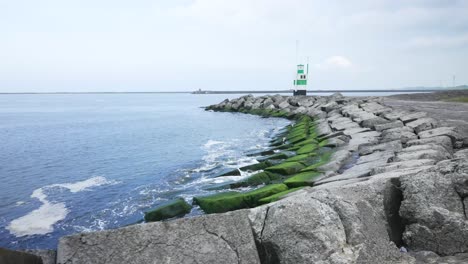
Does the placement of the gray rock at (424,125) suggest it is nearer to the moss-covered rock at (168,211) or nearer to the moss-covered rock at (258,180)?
the moss-covered rock at (258,180)

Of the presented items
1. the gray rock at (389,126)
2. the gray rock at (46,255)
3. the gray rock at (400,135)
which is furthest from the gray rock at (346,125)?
the gray rock at (46,255)

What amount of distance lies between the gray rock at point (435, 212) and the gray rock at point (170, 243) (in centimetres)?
262

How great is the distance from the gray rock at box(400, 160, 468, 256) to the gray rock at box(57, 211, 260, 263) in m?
2.62

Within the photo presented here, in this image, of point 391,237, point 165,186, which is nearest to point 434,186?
point 391,237

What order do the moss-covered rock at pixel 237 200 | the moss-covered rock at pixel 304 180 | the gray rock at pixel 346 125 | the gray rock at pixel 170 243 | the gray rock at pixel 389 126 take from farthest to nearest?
1. the gray rock at pixel 346 125
2. the gray rock at pixel 389 126
3. the moss-covered rock at pixel 304 180
4. the moss-covered rock at pixel 237 200
5. the gray rock at pixel 170 243

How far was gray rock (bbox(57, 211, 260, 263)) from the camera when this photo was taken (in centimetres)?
389

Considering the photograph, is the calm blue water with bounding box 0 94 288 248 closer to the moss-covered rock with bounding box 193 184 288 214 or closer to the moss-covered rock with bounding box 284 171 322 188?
the moss-covered rock with bounding box 193 184 288 214

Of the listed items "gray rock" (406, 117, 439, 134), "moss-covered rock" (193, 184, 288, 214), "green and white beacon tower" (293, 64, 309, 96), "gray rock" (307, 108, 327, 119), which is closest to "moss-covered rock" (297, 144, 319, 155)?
"gray rock" (406, 117, 439, 134)

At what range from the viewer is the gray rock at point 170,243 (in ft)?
12.8

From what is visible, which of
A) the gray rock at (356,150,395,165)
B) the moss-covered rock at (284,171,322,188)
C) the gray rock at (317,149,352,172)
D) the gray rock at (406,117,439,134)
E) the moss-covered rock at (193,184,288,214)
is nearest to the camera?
the moss-covered rock at (193,184,288,214)

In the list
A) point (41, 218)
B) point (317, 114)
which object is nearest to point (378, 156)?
point (41, 218)

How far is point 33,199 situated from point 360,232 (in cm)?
1378

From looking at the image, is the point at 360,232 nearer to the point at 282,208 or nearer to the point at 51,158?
the point at 282,208

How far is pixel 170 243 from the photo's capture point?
4.10 m
